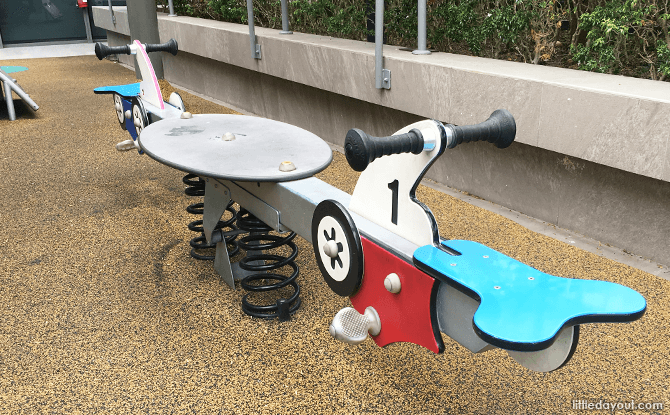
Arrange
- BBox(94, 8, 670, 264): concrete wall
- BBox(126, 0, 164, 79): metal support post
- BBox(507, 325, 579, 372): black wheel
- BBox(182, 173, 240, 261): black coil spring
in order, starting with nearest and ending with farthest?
BBox(507, 325, 579, 372): black wheel < BBox(94, 8, 670, 264): concrete wall < BBox(182, 173, 240, 261): black coil spring < BBox(126, 0, 164, 79): metal support post

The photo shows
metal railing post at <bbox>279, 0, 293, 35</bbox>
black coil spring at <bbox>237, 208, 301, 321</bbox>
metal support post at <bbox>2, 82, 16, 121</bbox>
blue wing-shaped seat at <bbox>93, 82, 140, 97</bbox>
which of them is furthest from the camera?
metal support post at <bbox>2, 82, 16, 121</bbox>

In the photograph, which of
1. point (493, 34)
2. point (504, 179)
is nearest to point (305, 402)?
point (504, 179)

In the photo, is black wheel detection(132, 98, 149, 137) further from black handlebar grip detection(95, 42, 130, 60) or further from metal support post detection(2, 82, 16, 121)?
metal support post detection(2, 82, 16, 121)

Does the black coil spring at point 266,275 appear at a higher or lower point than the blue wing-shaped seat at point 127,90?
lower

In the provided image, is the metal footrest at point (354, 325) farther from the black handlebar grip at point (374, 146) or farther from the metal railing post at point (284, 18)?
the metal railing post at point (284, 18)

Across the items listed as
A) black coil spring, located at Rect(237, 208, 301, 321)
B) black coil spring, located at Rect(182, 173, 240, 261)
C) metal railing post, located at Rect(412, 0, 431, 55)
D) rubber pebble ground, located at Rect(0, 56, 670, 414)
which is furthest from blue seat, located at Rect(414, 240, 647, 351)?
metal railing post, located at Rect(412, 0, 431, 55)

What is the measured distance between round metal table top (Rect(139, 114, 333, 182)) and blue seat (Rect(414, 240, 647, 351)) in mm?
807

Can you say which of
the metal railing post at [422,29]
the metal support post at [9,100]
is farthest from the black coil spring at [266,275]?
the metal support post at [9,100]

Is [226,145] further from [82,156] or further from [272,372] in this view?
[82,156]

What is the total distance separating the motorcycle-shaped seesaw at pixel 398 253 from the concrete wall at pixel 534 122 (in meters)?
1.44

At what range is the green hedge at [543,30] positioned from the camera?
373 cm

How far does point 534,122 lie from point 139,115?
7.47 feet

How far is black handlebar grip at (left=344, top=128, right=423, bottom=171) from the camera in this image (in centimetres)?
152

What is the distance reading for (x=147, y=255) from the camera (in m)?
3.35
